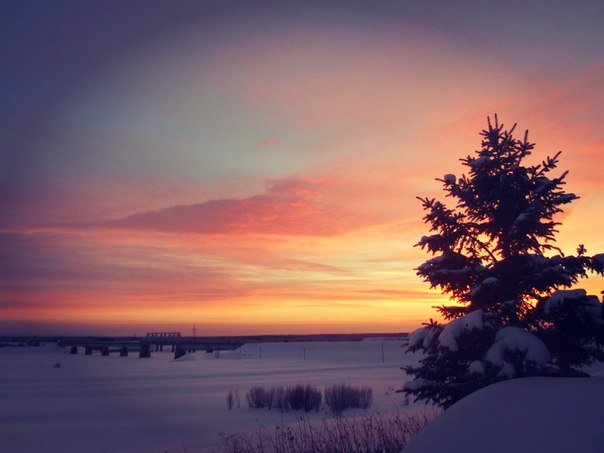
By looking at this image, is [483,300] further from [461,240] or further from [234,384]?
[234,384]

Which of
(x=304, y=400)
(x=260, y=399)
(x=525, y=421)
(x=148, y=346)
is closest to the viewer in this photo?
(x=525, y=421)

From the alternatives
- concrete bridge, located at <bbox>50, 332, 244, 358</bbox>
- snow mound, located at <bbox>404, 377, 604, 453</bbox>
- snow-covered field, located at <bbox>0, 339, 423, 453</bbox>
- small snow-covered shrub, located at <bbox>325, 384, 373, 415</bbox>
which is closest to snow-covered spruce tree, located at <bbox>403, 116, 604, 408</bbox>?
snow mound, located at <bbox>404, 377, 604, 453</bbox>

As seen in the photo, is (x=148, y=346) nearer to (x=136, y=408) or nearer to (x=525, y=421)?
(x=136, y=408)

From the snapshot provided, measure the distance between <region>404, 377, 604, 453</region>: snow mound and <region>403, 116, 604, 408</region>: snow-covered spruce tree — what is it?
3.09 m

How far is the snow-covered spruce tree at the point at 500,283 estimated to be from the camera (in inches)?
304

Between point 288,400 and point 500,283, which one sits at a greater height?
point 500,283

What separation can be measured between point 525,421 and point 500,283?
488 centimetres

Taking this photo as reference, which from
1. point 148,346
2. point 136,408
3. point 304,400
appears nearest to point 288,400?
point 304,400

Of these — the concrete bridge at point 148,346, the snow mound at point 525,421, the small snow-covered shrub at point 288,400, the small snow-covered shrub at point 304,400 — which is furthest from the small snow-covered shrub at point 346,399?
the concrete bridge at point 148,346

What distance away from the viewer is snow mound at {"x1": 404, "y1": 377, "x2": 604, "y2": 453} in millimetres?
3389

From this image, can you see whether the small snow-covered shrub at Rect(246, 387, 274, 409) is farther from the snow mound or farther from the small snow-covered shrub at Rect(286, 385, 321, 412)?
the snow mound

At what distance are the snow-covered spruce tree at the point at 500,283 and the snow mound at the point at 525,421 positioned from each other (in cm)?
309

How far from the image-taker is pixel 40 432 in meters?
15.0

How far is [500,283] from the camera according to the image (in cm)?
829
